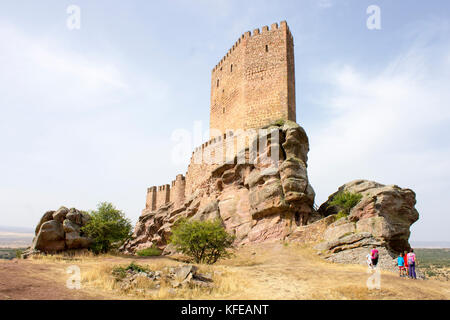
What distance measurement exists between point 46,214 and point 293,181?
17.8 metres

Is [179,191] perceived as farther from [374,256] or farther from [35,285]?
[35,285]

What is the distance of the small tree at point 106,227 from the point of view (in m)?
21.4

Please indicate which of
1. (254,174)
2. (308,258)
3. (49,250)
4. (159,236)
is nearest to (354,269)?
(308,258)

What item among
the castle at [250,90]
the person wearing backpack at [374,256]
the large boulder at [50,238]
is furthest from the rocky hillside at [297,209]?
the large boulder at [50,238]

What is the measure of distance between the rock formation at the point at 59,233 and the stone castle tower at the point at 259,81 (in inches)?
650

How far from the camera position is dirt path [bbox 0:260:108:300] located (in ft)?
27.9

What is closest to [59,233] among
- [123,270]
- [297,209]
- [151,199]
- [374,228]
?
[123,270]

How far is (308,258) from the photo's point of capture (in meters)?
18.1

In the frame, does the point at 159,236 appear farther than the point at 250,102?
Yes

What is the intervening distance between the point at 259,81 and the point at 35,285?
25.2 meters

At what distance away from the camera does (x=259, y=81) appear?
29766 mm

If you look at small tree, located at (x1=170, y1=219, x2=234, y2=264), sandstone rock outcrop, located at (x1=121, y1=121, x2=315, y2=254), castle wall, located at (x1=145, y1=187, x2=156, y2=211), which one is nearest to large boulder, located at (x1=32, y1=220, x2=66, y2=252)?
small tree, located at (x1=170, y1=219, x2=234, y2=264)

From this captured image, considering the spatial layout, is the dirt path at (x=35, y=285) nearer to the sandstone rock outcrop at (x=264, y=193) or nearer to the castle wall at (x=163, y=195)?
the sandstone rock outcrop at (x=264, y=193)
